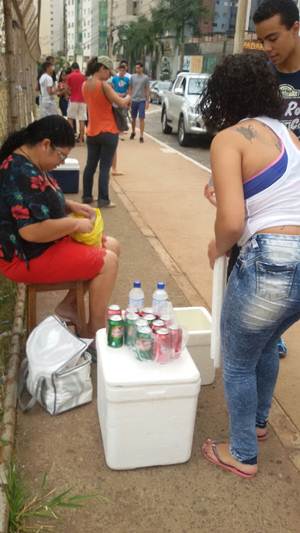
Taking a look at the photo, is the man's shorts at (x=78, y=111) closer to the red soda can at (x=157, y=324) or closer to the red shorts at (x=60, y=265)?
the red shorts at (x=60, y=265)

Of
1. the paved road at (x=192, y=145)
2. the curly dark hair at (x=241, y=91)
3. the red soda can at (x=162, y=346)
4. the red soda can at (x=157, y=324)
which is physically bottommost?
the paved road at (x=192, y=145)

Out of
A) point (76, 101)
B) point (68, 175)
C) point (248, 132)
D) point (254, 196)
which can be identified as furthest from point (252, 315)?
point (76, 101)

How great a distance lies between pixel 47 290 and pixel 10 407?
0.75m

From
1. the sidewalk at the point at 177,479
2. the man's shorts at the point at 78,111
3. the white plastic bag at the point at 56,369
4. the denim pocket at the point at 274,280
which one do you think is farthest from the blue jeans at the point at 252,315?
the man's shorts at the point at 78,111

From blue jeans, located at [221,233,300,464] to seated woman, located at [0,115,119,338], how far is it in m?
1.10

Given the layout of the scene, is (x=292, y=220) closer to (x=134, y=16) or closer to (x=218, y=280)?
(x=218, y=280)

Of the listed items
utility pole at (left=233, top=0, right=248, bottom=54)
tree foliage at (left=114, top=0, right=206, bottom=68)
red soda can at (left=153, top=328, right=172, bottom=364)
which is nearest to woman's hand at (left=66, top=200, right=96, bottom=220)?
red soda can at (left=153, top=328, right=172, bottom=364)

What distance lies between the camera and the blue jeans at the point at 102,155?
240 inches

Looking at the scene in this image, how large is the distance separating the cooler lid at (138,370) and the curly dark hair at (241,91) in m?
1.03

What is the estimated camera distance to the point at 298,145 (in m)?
1.99

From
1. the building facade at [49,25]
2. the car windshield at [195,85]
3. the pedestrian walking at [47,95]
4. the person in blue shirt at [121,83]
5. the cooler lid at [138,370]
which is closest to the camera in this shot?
the cooler lid at [138,370]

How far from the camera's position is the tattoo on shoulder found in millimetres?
1859

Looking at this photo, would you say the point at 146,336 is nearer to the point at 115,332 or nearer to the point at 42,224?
the point at 115,332

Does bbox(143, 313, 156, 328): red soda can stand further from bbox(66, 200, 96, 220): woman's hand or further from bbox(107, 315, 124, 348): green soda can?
bbox(66, 200, 96, 220): woman's hand
